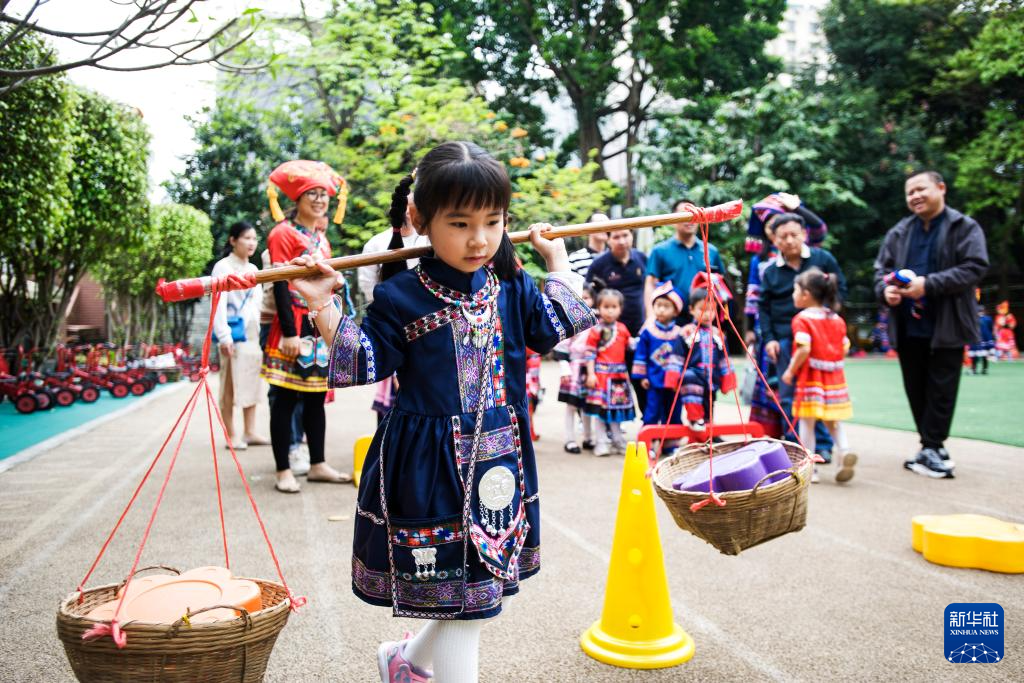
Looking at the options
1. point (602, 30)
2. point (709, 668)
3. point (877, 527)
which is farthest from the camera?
point (602, 30)

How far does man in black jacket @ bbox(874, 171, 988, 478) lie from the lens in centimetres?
527

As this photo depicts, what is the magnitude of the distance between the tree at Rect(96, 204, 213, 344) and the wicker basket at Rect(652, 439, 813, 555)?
13.9 m

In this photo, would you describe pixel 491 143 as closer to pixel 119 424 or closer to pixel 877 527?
pixel 119 424

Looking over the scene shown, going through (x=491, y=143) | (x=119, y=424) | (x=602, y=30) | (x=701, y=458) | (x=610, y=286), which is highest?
(x=602, y=30)

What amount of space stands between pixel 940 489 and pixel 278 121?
1244 cm

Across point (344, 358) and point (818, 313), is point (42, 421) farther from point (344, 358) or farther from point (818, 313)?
point (344, 358)

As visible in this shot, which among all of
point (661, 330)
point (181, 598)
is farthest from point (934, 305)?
point (181, 598)

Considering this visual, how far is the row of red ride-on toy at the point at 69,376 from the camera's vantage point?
9.33 metres

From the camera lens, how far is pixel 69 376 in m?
10.4

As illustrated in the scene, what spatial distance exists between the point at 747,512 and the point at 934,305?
3730 millimetres

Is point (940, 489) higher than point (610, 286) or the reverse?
the reverse

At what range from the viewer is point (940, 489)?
16.5 ft

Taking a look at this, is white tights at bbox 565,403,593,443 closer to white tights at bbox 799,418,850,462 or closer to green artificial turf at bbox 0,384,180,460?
white tights at bbox 799,418,850,462

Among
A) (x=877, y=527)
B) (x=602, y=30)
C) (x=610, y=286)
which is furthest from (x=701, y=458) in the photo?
(x=602, y=30)
